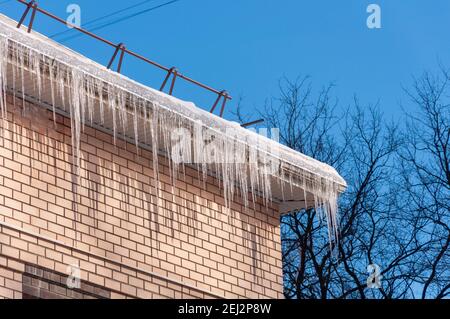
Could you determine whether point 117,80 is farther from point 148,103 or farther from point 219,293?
point 219,293

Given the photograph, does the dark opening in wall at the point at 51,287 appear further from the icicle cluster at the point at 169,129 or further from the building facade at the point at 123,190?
the icicle cluster at the point at 169,129

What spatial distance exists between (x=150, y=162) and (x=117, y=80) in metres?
1.19

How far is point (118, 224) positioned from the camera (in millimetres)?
10773

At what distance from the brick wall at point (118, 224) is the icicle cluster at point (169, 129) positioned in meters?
0.17

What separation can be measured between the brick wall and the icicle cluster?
17 cm

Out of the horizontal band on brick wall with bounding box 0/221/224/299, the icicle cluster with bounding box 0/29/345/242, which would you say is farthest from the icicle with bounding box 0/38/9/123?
the horizontal band on brick wall with bounding box 0/221/224/299

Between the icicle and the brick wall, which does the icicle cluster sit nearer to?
the icicle

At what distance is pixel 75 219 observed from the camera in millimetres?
10320

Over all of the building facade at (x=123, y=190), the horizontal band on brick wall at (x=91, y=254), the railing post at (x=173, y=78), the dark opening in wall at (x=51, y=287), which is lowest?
the dark opening in wall at (x=51, y=287)

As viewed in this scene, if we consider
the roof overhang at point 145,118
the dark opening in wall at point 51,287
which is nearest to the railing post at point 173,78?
the roof overhang at point 145,118

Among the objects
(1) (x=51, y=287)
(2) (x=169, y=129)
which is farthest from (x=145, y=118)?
(1) (x=51, y=287)

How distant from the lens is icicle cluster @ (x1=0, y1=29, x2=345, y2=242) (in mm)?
10016

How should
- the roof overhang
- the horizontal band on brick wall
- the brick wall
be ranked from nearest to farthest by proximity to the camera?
the horizontal band on brick wall, the brick wall, the roof overhang

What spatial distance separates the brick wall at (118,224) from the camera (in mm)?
9875
